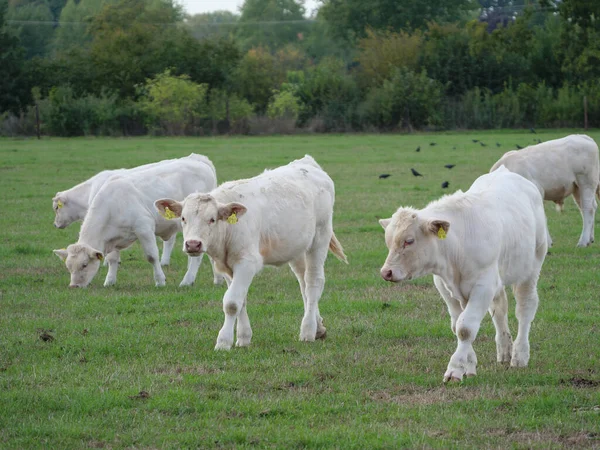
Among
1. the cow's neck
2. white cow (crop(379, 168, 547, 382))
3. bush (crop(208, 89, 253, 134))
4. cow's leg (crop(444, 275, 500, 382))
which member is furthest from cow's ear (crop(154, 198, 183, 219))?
bush (crop(208, 89, 253, 134))

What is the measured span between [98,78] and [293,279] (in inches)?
2157

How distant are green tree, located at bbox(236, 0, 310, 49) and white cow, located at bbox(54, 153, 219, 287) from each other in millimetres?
110850

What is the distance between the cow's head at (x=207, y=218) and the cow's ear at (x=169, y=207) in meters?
0.22

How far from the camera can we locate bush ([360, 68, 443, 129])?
5909 centimetres

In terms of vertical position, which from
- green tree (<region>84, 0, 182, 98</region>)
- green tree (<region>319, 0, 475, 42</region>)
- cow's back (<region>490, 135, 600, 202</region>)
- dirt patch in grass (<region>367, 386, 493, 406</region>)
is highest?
green tree (<region>319, 0, 475, 42</region>)

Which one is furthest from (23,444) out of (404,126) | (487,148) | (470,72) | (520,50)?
(520,50)

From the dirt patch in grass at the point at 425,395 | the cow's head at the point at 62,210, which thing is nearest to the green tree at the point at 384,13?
the cow's head at the point at 62,210

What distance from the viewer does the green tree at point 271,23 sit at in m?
130

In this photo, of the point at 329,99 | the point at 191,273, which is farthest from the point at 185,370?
the point at 329,99

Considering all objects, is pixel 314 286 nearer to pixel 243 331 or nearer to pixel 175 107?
pixel 243 331

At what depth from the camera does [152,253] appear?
1321 cm

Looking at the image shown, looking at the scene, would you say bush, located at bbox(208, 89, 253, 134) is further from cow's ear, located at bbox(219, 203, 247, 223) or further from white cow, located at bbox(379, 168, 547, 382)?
white cow, located at bbox(379, 168, 547, 382)

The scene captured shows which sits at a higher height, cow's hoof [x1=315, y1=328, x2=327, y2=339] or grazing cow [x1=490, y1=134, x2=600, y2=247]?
grazing cow [x1=490, y1=134, x2=600, y2=247]

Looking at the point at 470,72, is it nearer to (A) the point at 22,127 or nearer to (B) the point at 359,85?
(B) the point at 359,85
